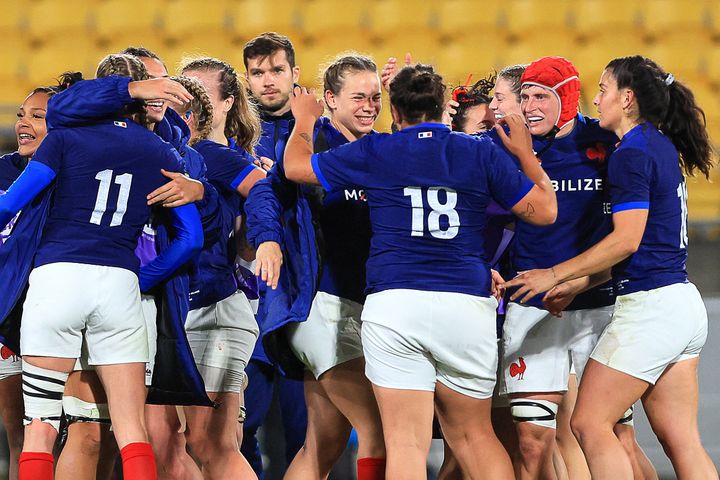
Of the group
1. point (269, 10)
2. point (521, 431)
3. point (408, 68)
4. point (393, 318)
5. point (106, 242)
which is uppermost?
point (269, 10)

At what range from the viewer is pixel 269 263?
12.8ft

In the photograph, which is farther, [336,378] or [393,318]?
[336,378]

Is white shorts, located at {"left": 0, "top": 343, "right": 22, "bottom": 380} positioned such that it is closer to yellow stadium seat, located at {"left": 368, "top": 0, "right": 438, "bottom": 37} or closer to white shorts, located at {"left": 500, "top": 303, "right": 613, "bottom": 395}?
white shorts, located at {"left": 500, "top": 303, "right": 613, "bottom": 395}

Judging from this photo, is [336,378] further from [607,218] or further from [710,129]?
[710,129]

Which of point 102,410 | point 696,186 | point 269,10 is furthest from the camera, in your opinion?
point 269,10

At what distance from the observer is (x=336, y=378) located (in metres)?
4.11

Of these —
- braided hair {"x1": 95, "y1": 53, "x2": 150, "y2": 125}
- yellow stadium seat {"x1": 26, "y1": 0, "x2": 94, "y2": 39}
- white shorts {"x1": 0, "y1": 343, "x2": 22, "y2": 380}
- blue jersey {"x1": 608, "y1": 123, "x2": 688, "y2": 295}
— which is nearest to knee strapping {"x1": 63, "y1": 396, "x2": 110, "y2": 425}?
white shorts {"x1": 0, "y1": 343, "x2": 22, "y2": 380}

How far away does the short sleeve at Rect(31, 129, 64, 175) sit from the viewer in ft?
12.5

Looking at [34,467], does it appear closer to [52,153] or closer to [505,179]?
[52,153]

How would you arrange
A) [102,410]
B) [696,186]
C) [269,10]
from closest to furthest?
1. [102,410]
2. [696,186]
3. [269,10]

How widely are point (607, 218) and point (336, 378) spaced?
3.94 ft

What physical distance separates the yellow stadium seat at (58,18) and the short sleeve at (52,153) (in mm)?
5233

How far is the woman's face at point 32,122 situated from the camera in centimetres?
452

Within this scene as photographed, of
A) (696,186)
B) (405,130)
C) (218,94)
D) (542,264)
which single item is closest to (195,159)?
(218,94)
